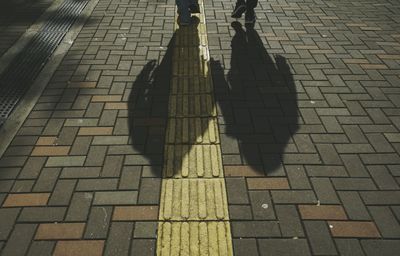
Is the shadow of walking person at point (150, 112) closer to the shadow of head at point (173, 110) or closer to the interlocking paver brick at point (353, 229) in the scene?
the shadow of head at point (173, 110)

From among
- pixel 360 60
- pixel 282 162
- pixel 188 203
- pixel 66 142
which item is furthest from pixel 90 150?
pixel 360 60

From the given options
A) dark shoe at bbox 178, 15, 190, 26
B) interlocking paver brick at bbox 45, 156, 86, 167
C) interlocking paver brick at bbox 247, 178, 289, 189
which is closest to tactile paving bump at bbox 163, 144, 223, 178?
interlocking paver brick at bbox 247, 178, 289, 189

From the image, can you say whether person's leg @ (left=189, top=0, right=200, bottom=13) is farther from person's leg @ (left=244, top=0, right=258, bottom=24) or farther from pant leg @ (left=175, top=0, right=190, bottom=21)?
person's leg @ (left=244, top=0, right=258, bottom=24)

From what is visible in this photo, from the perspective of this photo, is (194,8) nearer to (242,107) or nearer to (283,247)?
(242,107)

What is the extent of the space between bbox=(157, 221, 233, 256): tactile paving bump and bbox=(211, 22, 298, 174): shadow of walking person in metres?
0.79

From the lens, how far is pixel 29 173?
123 inches

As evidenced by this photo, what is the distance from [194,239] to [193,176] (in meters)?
0.66

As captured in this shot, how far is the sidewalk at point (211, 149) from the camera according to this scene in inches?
103

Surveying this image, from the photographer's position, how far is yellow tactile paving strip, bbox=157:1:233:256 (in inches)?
101

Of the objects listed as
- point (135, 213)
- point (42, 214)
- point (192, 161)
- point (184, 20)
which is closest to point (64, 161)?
point (42, 214)

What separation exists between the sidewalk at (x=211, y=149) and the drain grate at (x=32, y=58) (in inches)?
11.7

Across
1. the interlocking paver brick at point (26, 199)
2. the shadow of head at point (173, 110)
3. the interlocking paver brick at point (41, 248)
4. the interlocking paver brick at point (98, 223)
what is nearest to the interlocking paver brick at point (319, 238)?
the shadow of head at point (173, 110)

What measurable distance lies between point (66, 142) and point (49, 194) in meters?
0.67

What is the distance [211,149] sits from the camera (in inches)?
132
